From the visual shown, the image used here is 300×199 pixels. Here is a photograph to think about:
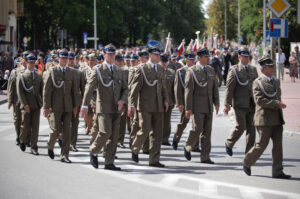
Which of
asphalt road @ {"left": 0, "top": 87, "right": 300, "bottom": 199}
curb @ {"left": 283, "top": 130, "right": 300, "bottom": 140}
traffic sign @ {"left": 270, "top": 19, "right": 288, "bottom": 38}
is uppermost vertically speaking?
traffic sign @ {"left": 270, "top": 19, "right": 288, "bottom": 38}

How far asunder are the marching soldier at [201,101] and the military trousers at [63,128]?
206 cm

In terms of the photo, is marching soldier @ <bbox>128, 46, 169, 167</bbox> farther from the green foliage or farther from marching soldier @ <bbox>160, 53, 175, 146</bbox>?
the green foliage

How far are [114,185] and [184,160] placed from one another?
8.76ft

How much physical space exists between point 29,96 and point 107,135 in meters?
2.92

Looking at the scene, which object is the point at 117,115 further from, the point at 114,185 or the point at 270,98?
the point at 270,98

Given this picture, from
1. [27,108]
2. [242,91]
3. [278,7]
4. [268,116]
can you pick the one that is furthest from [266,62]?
[278,7]

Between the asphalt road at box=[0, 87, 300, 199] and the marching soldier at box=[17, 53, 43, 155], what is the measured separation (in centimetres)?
51

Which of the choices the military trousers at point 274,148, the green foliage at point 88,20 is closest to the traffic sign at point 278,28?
the military trousers at point 274,148

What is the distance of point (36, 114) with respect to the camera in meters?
13.0

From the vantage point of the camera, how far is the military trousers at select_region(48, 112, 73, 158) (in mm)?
11602

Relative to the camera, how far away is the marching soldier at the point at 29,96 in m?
12.9

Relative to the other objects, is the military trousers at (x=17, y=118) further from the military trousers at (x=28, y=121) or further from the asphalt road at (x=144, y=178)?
the military trousers at (x=28, y=121)

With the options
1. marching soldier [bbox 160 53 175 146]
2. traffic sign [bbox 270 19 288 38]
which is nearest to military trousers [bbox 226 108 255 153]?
marching soldier [bbox 160 53 175 146]

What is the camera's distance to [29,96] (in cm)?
1301
